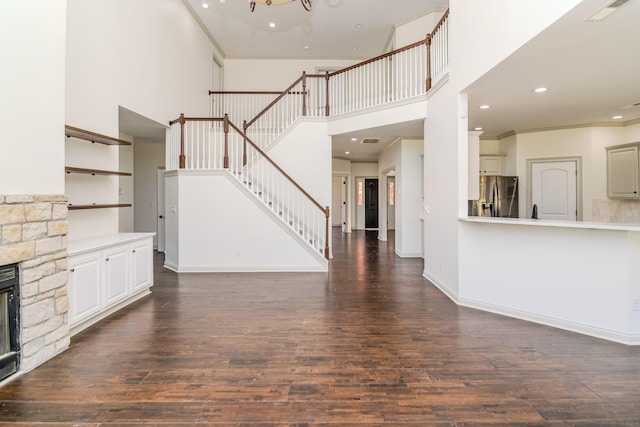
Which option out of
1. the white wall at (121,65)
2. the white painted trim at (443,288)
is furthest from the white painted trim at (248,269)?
the white painted trim at (443,288)

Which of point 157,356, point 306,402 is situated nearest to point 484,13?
point 306,402

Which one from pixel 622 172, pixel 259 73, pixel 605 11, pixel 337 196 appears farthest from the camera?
pixel 337 196

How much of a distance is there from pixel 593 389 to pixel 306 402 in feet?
6.54

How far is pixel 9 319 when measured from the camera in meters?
2.45

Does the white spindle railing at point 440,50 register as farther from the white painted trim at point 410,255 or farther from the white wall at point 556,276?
the white painted trim at point 410,255

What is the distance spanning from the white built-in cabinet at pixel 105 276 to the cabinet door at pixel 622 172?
25.5 feet

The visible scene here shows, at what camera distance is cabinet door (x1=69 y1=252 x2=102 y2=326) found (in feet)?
10.3

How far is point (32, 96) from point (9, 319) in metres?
1.74

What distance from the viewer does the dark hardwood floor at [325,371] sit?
203 centimetres

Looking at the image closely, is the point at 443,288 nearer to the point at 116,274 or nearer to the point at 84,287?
the point at 116,274

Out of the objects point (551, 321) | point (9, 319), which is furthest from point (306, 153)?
point (9, 319)

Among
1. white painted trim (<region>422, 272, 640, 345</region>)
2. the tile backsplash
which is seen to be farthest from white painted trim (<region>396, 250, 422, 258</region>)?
the tile backsplash

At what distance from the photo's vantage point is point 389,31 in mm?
8078

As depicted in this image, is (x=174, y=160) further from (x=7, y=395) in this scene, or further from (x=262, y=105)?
→ (x=7, y=395)
